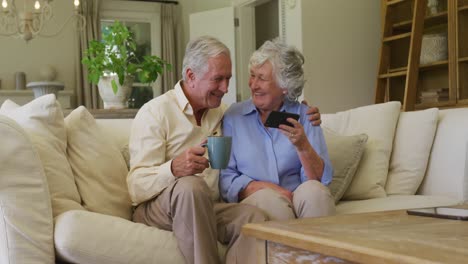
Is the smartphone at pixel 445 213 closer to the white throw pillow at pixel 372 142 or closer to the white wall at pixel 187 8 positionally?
the white throw pillow at pixel 372 142

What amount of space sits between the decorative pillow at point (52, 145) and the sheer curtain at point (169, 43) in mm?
5251

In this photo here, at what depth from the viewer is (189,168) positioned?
1982 mm

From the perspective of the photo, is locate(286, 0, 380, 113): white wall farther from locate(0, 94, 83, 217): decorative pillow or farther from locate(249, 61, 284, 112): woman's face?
locate(0, 94, 83, 217): decorative pillow

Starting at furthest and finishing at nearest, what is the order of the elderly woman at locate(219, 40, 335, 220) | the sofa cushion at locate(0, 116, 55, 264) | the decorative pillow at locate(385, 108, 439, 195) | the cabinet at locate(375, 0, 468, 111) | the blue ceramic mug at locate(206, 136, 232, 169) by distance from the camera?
the cabinet at locate(375, 0, 468, 111) < the decorative pillow at locate(385, 108, 439, 195) < the elderly woman at locate(219, 40, 335, 220) < the blue ceramic mug at locate(206, 136, 232, 169) < the sofa cushion at locate(0, 116, 55, 264)

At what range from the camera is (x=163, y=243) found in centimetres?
196

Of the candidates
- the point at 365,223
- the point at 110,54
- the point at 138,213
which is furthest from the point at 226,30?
the point at 365,223

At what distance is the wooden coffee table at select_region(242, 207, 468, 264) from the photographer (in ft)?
3.70

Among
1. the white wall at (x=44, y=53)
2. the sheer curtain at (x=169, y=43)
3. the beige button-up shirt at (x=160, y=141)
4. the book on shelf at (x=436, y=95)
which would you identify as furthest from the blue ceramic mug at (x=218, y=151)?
the sheer curtain at (x=169, y=43)

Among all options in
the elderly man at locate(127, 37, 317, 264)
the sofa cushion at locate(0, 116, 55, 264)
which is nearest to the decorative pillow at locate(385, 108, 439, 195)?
the elderly man at locate(127, 37, 317, 264)

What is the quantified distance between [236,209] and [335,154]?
698mm

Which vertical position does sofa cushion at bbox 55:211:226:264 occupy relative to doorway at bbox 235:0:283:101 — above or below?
below

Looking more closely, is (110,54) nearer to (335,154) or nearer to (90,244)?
(335,154)

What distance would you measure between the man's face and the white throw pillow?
80 cm

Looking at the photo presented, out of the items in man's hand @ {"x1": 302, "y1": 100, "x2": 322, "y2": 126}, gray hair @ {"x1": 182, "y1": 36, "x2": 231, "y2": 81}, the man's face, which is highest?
gray hair @ {"x1": 182, "y1": 36, "x2": 231, "y2": 81}
